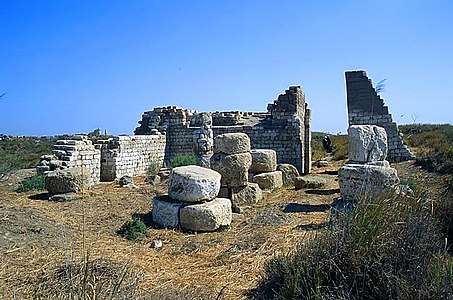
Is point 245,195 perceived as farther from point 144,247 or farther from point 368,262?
point 368,262

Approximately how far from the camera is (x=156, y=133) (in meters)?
18.7

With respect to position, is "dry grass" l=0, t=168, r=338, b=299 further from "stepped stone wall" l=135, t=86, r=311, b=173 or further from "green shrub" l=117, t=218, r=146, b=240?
"stepped stone wall" l=135, t=86, r=311, b=173

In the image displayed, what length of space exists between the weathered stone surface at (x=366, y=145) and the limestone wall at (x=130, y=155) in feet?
28.8

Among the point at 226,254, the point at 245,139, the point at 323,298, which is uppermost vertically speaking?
the point at 245,139

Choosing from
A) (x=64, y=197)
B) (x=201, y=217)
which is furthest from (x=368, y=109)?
(x=64, y=197)

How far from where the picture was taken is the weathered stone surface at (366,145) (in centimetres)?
874

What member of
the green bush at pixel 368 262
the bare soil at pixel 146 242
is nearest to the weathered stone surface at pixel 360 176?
the bare soil at pixel 146 242

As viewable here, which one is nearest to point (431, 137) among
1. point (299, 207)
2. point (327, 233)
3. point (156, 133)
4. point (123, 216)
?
point (156, 133)

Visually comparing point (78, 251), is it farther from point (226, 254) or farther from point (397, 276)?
point (397, 276)

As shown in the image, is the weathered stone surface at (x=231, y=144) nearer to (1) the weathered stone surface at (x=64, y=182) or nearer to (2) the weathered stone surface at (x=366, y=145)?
(2) the weathered stone surface at (x=366, y=145)

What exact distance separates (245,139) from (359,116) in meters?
9.53

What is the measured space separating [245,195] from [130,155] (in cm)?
713

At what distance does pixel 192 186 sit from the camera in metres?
7.62

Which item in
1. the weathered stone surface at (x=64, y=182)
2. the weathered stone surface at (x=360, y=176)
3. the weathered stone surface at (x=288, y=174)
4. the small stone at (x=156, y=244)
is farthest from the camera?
the weathered stone surface at (x=288, y=174)
